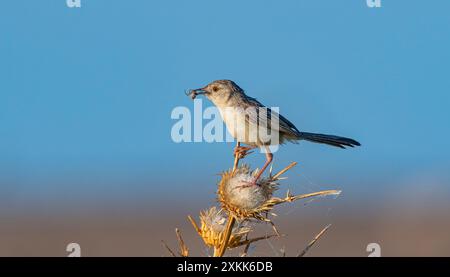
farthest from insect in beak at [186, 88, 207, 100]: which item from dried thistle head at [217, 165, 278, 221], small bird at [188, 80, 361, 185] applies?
dried thistle head at [217, 165, 278, 221]

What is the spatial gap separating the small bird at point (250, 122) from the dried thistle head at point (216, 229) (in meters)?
0.94

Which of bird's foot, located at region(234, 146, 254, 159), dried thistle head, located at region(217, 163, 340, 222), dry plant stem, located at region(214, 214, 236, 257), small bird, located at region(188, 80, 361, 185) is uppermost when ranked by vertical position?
small bird, located at region(188, 80, 361, 185)

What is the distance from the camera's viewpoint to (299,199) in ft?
16.6

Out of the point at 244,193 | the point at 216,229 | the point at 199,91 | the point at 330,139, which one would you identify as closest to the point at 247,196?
the point at 244,193

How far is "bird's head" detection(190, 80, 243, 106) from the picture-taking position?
6793 millimetres

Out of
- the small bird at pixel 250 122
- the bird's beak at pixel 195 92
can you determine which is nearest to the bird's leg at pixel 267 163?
the small bird at pixel 250 122

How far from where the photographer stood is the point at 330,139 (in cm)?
673

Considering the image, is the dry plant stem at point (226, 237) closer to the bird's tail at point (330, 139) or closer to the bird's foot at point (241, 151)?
the bird's foot at point (241, 151)

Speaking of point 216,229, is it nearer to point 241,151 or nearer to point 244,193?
point 244,193

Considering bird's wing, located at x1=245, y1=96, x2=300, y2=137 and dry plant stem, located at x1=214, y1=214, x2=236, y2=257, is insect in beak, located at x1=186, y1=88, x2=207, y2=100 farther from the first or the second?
dry plant stem, located at x1=214, y1=214, x2=236, y2=257

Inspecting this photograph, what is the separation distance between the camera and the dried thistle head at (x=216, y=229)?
510 cm
